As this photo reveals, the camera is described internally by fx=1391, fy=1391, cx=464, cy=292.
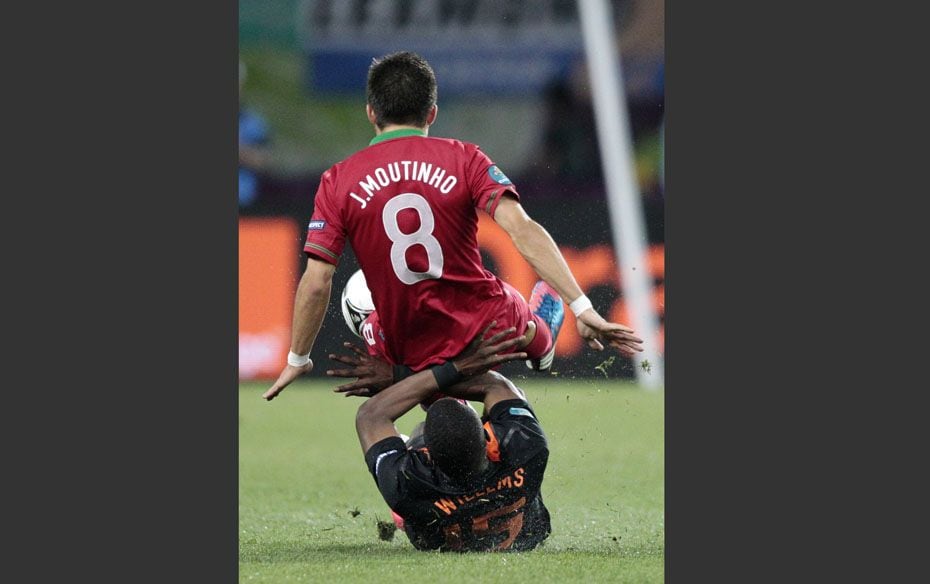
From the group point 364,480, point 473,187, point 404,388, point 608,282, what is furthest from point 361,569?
point 608,282

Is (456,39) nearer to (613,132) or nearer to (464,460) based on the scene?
(613,132)

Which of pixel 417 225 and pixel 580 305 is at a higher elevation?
pixel 417 225

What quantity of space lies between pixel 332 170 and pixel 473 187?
30.6 inches

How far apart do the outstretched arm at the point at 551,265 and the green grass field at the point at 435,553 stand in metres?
1.13

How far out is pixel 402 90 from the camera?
742 cm

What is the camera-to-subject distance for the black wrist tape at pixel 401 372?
774 cm

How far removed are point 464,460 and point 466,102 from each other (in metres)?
10.8

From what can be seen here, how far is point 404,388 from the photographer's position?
7.56 m

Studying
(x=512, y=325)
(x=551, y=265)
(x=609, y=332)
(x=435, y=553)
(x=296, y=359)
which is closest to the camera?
A: (x=609, y=332)

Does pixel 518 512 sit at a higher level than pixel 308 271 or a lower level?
lower

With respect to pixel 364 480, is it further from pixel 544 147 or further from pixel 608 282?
pixel 544 147

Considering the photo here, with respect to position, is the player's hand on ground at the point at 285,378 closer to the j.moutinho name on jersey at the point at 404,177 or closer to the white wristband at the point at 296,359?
the white wristband at the point at 296,359

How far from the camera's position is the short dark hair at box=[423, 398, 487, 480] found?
7062mm

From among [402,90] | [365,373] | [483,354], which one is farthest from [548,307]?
[402,90]
